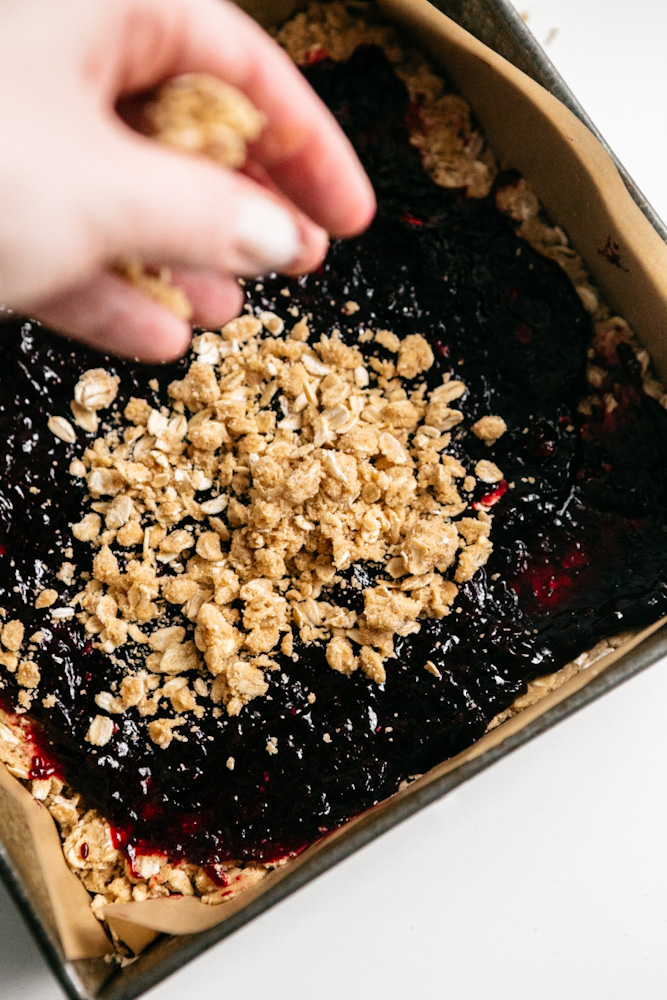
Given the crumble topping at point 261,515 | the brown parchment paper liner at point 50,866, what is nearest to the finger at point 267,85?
the crumble topping at point 261,515

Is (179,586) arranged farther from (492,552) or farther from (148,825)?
(492,552)

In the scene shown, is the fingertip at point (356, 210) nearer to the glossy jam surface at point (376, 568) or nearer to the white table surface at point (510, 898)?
the glossy jam surface at point (376, 568)

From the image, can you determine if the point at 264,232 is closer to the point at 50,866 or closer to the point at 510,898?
the point at 50,866

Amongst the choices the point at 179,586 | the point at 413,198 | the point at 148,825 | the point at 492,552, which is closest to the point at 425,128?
the point at 413,198

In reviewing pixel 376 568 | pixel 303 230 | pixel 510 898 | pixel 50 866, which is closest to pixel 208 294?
pixel 303 230

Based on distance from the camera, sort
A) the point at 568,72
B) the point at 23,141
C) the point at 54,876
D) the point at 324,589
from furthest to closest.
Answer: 1. the point at 568,72
2. the point at 324,589
3. the point at 54,876
4. the point at 23,141

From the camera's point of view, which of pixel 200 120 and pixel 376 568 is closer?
pixel 200 120
